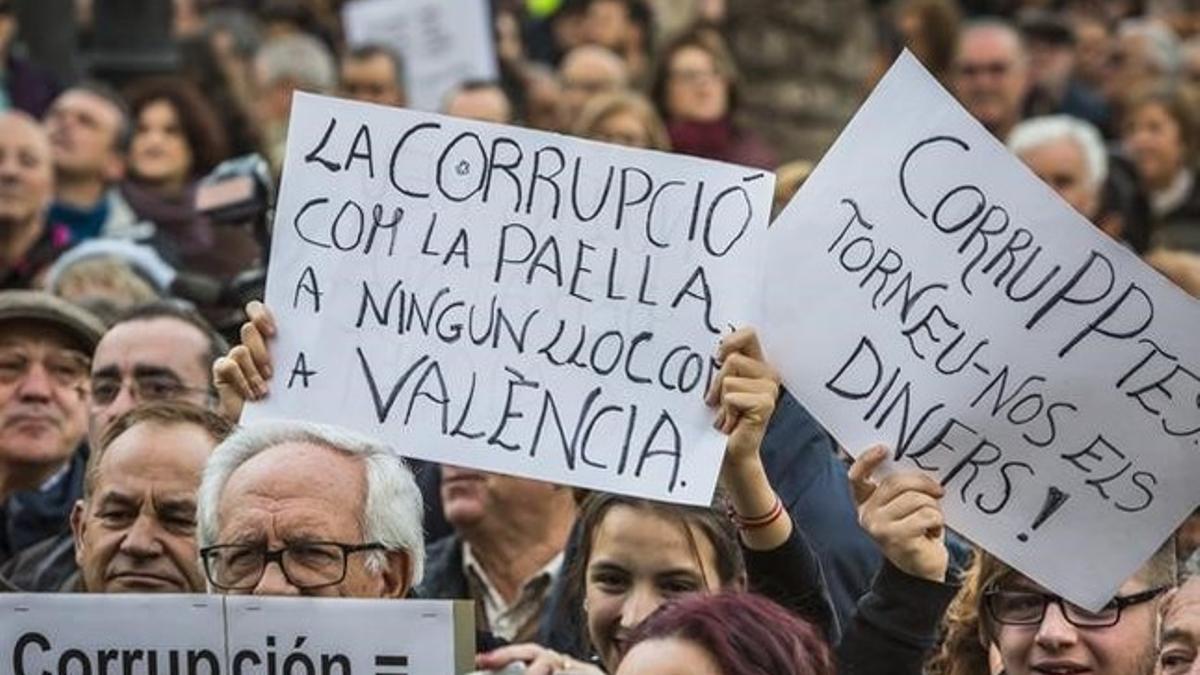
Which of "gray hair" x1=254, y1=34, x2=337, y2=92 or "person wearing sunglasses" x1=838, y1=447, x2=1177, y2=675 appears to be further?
"gray hair" x1=254, y1=34, x2=337, y2=92

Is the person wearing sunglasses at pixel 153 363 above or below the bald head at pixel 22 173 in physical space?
below

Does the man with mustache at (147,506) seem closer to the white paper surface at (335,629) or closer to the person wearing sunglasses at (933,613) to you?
the white paper surface at (335,629)

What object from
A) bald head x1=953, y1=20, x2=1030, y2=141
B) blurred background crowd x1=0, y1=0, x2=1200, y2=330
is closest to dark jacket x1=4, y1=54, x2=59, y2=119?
blurred background crowd x1=0, y1=0, x2=1200, y2=330

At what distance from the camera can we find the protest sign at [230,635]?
19.1 feet

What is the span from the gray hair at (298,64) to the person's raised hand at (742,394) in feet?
28.5

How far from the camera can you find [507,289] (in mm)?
6773

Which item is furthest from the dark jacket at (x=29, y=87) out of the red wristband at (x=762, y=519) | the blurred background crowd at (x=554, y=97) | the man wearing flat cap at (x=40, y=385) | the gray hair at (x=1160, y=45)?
the red wristband at (x=762, y=519)

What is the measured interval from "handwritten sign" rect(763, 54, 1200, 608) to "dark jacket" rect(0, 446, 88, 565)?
101 inches

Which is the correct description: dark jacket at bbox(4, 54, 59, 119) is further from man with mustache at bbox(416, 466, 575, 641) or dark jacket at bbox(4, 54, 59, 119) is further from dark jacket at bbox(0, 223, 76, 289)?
man with mustache at bbox(416, 466, 575, 641)

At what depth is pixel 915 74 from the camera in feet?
21.4

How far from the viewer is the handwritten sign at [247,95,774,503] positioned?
660 cm

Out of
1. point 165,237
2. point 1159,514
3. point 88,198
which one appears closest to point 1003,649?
point 1159,514

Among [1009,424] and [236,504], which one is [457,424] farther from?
[1009,424]

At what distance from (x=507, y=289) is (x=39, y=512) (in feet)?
7.40
